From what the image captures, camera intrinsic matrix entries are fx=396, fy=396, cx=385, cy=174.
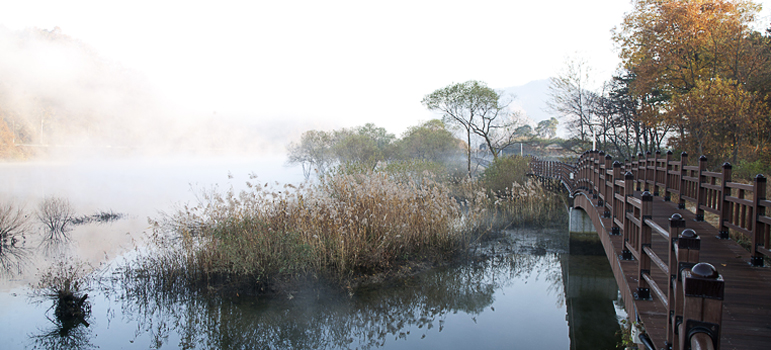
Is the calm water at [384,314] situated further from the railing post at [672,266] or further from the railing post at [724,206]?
the railing post at [672,266]

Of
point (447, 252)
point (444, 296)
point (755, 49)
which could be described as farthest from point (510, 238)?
point (755, 49)

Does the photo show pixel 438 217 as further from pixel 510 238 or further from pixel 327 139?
pixel 327 139

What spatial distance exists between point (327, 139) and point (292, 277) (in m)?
25.4

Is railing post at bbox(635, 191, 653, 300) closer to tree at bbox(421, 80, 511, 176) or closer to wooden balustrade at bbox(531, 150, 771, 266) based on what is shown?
wooden balustrade at bbox(531, 150, 771, 266)

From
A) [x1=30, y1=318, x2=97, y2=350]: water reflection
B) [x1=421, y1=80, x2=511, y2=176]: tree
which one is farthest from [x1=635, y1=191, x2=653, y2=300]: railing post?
[x1=421, y1=80, x2=511, y2=176]: tree

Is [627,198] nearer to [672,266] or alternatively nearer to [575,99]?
[672,266]

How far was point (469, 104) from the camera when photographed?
86.9 ft

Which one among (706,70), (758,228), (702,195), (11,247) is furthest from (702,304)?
(706,70)

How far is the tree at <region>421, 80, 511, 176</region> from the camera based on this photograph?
26.0 m

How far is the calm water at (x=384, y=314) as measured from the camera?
17.8 feet

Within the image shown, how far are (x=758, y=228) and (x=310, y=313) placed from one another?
18.0 feet

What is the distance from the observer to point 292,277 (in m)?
6.74

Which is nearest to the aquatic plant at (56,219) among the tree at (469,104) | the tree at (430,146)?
the tree at (430,146)

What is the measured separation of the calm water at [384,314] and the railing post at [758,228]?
2357mm
